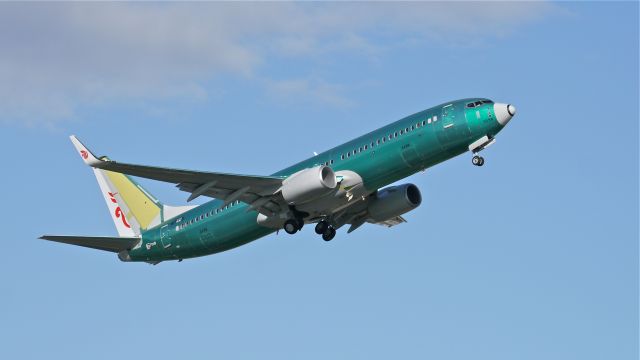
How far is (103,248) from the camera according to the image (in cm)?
6353

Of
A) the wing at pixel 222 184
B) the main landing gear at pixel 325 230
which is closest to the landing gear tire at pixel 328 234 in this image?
the main landing gear at pixel 325 230

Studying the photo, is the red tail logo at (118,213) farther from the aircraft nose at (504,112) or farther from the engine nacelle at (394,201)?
the aircraft nose at (504,112)

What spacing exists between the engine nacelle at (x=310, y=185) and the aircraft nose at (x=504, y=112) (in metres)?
8.29

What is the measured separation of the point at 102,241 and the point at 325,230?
12309 millimetres

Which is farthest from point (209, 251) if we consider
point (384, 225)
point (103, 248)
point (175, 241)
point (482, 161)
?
point (482, 161)

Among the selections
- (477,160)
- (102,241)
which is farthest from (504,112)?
(102,241)

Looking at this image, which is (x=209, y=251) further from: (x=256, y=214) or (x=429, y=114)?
(x=429, y=114)

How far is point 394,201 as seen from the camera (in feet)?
197

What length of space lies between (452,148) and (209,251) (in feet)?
49.5

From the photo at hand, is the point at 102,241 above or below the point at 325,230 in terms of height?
above

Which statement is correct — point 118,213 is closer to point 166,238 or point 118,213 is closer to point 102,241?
point 102,241

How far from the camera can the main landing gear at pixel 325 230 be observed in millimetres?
60312

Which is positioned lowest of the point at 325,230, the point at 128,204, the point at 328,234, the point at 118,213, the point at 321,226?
the point at 328,234

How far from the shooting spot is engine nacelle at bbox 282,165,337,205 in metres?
54.3
